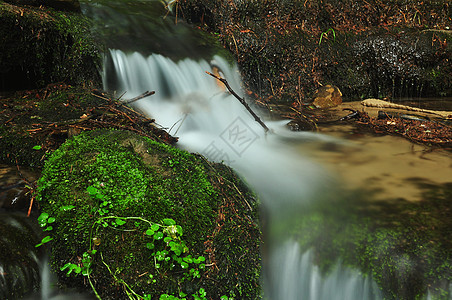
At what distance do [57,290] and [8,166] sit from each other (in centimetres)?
165

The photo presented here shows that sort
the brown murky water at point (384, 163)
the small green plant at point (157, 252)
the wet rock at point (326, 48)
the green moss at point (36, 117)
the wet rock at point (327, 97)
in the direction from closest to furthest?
1. the small green plant at point (157, 252)
2. the green moss at point (36, 117)
3. the brown murky water at point (384, 163)
4. the wet rock at point (327, 97)
5. the wet rock at point (326, 48)

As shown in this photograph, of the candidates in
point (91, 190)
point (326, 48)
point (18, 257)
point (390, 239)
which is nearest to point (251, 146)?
point (390, 239)

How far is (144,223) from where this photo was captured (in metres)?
2.63

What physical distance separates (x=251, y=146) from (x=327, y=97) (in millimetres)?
2665

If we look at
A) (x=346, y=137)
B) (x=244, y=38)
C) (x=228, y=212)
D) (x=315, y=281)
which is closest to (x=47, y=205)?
(x=228, y=212)

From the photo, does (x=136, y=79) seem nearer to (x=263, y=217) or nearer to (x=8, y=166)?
(x=8, y=166)

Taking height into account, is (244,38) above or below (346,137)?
above

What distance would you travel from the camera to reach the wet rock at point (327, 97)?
7.17 m

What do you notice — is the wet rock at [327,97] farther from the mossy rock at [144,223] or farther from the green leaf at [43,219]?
the green leaf at [43,219]

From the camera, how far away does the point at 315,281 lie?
3.00m

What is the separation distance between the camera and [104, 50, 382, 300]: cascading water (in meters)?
3.04

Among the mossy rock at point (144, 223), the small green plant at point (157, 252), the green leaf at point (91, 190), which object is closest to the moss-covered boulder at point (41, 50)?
the mossy rock at point (144, 223)

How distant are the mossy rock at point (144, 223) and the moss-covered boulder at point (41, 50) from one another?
2681 millimetres

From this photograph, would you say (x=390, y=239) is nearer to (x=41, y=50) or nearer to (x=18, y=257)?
(x=18, y=257)
